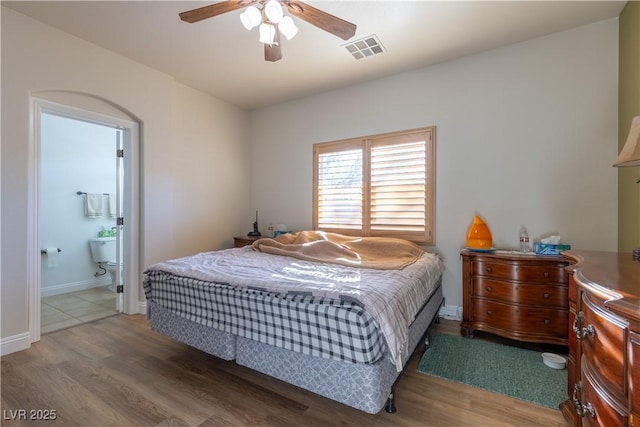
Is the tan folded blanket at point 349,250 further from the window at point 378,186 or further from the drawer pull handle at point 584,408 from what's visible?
the drawer pull handle at point 584,408

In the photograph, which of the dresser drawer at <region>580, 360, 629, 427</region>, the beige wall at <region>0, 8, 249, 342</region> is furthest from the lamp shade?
the beige wall at <region>0, 8, 249, 342</region>

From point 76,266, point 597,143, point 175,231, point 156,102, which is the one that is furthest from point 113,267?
point 597,143

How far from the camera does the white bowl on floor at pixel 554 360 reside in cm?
205

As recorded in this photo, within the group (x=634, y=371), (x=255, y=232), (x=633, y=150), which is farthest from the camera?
(x=255, y=232)

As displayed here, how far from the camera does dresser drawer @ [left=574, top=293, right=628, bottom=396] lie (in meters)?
0.82

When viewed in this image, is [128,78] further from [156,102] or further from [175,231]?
[175,231]

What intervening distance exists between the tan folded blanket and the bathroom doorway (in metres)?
1.62

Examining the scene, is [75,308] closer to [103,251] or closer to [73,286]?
[73,286]

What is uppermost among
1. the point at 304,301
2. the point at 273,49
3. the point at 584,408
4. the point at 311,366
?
the point at 273,49

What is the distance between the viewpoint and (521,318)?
2344mm

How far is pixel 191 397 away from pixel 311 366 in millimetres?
813

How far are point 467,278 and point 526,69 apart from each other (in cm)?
209

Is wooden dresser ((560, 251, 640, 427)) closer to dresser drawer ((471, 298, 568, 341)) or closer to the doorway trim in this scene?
dresser drawer ((471, 298, 568, 341))

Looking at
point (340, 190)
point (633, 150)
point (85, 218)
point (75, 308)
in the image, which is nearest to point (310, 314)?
point (633, 150)
